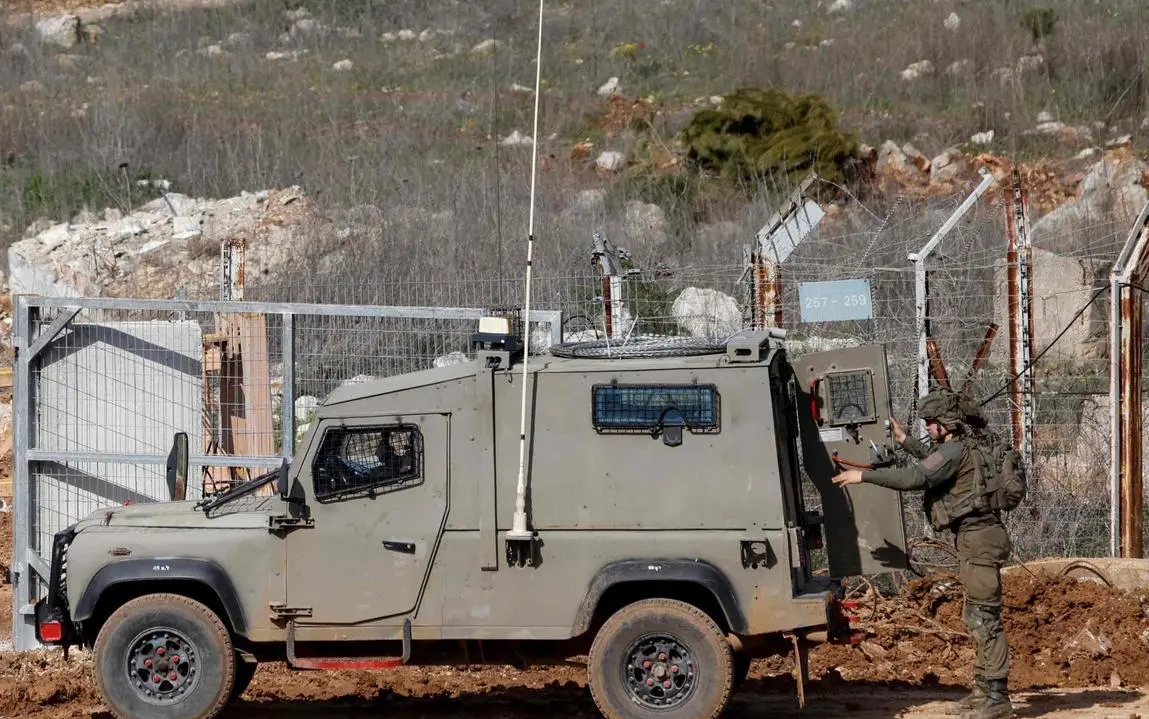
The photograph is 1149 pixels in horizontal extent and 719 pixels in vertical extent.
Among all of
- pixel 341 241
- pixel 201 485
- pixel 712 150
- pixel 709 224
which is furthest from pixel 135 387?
pixel 712 150

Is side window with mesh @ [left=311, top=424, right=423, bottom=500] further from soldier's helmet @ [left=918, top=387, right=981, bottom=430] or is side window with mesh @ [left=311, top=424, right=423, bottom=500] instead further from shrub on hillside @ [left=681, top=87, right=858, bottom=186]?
shrub on hillside @ [left=681, top=87, right=858, bottom=186]

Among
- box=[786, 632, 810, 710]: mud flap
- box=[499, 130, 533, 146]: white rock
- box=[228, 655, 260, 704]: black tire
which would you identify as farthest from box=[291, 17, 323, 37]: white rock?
box=[786, 632, 810, 710]: mud flap

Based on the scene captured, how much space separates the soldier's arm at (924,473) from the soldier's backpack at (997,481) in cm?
14

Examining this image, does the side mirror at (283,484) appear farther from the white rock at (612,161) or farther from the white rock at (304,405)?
the white rock at (612,161)

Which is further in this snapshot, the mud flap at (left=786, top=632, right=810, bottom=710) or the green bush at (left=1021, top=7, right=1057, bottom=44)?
the green bush at (left=1021, top=7, right=1057, bottom=44)

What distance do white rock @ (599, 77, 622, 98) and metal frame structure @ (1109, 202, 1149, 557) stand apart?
2077cm

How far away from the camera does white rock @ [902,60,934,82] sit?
30.0m

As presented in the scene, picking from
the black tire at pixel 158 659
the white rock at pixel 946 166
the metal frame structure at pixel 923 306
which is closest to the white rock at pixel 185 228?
the white rock at pixel 946 166

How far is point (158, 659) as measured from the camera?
7535 mm

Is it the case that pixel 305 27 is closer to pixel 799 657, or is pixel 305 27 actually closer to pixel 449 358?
pixel 449 358

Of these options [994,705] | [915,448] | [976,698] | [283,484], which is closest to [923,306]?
[915,448]

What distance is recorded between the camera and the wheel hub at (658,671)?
7.29m

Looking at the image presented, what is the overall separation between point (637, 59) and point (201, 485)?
23.7 m

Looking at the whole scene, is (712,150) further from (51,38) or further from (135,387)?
(51,38)
